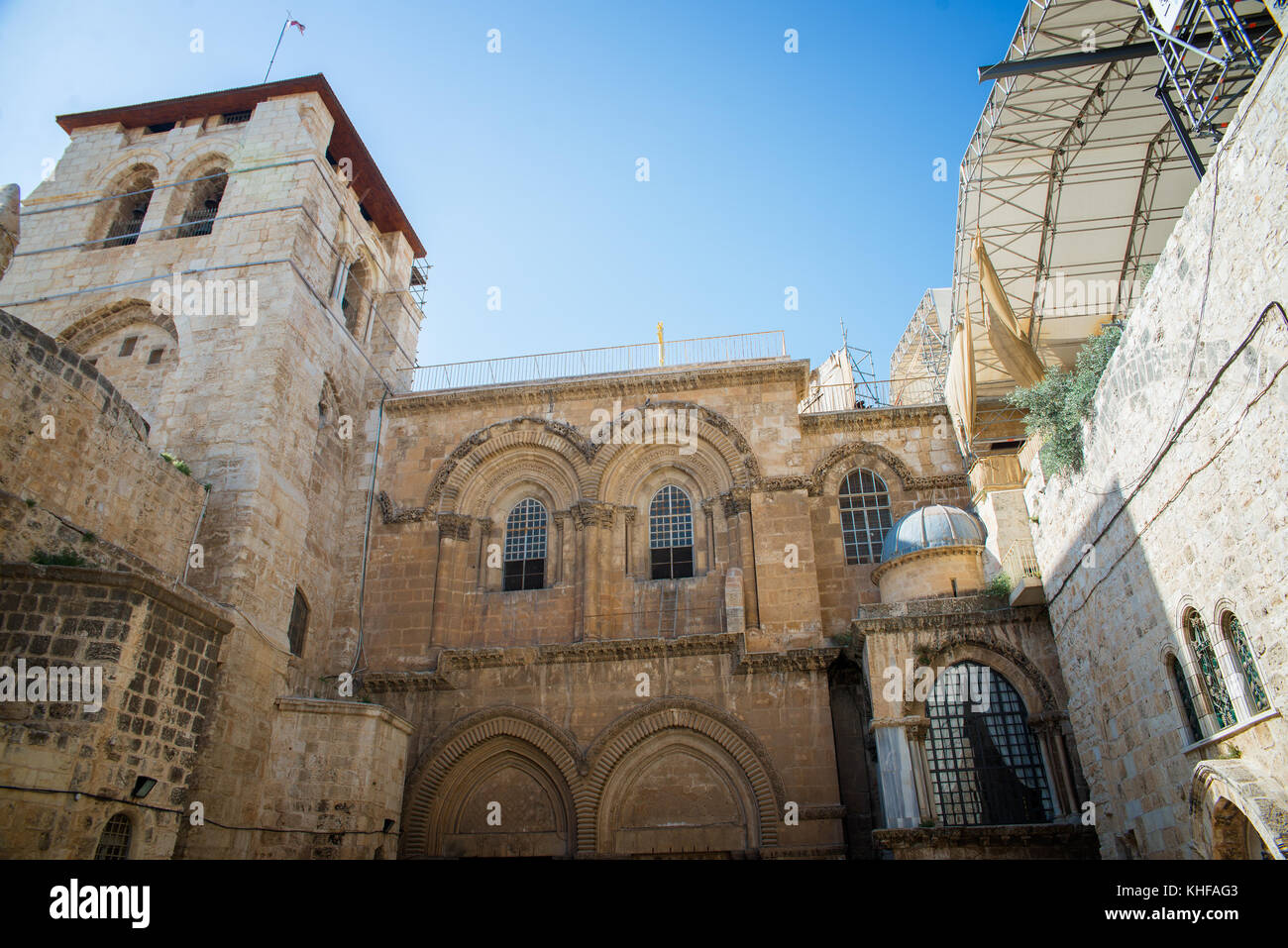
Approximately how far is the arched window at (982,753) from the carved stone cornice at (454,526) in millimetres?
9781

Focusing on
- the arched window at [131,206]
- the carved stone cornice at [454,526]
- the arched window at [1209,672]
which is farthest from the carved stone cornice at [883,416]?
the arched window at [131,206]

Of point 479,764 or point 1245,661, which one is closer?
point 1245,661

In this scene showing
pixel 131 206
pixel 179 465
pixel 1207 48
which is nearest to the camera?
pixel 1207 48

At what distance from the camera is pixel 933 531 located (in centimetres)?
1473

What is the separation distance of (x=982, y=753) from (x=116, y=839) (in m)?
12.0

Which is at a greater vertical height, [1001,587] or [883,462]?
[883,462]

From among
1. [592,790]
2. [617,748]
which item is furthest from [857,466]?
[592,790]

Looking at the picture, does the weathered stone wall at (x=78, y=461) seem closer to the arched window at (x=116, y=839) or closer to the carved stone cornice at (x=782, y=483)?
the arched window at (x=116, y=839)

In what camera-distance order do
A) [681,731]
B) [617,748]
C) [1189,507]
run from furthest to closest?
[681,731], [617,748], [1189,507]
